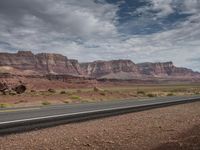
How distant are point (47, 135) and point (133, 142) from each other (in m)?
2.80

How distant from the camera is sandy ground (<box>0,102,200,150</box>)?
856cm

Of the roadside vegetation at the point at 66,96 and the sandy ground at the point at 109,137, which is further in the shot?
the roadside vegetation at the point at 66,96

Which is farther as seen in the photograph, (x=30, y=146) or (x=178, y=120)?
(x=178, y=120)

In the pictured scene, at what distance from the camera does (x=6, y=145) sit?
845cm

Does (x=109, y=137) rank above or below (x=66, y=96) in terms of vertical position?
above

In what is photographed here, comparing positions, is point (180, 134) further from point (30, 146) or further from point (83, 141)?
point (30, 146)

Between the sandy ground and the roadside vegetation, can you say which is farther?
the roadside vegetation

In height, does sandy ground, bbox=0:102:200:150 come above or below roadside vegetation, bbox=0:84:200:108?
above

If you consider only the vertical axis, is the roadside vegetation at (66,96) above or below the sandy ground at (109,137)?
below

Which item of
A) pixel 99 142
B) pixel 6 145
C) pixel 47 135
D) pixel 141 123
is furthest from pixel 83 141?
pixel 141 123

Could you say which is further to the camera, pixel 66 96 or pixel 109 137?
pixel 66 96

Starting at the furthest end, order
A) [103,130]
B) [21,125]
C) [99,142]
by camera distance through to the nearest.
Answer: [21,125] < [103,130] < [99,142]

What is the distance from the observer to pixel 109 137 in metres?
9.80

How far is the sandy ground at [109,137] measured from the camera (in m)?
8.56
